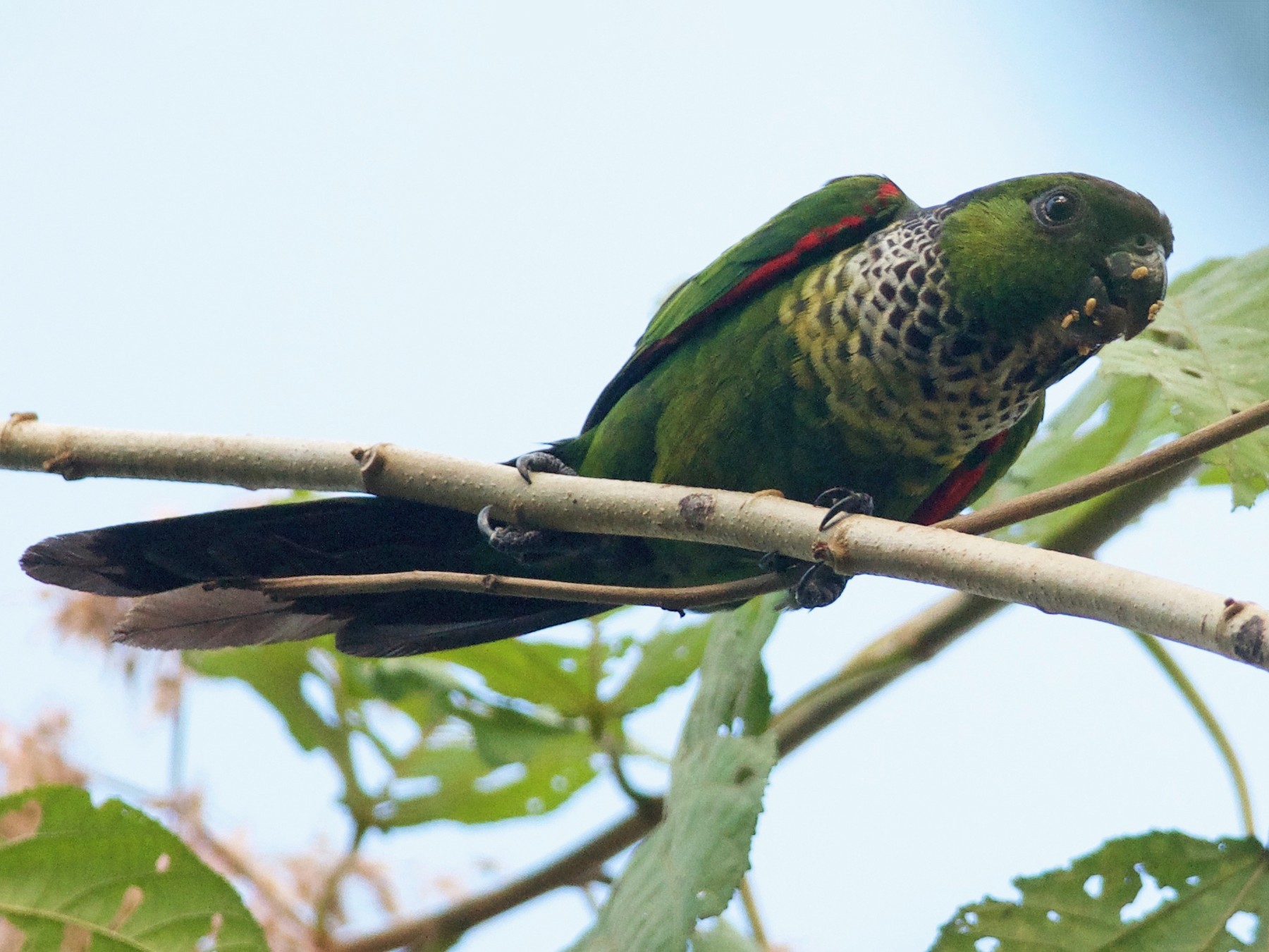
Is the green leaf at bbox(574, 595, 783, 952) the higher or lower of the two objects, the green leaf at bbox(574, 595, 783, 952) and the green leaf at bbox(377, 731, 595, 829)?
the higher

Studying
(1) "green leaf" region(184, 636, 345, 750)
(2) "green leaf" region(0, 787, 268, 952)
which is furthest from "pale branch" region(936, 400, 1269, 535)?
(1) "green leaf" region(184, 636, 345, 750)

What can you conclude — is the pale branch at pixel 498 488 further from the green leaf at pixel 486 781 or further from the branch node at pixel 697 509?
the green leaf at pixel 486 781

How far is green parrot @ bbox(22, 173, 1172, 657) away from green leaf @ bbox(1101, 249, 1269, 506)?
0.15m

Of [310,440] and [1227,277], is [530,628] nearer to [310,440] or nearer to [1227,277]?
[310,440]

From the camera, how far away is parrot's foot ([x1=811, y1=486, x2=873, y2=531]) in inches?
94.0

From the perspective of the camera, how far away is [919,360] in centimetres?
273

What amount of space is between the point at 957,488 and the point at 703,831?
4.12 feet

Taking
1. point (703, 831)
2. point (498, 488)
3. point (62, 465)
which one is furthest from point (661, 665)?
point (62, 465)

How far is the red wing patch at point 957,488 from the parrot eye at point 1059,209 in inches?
23.1

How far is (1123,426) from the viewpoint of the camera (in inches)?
126

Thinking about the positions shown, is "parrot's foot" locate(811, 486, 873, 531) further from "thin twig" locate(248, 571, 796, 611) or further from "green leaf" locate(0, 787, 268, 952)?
"green leaf" locate(0, 787, 268, 952)

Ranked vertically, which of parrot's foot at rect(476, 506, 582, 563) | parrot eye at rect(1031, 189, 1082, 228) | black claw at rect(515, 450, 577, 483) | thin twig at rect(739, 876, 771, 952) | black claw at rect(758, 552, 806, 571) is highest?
parrot eye at rect(1031, 189, 1082, 228)

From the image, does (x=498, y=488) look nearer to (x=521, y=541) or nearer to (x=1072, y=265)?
(x=521, y=541)

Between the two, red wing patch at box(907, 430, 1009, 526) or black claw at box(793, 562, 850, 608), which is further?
red wing patch at box(907, 430, 1009, 526)
